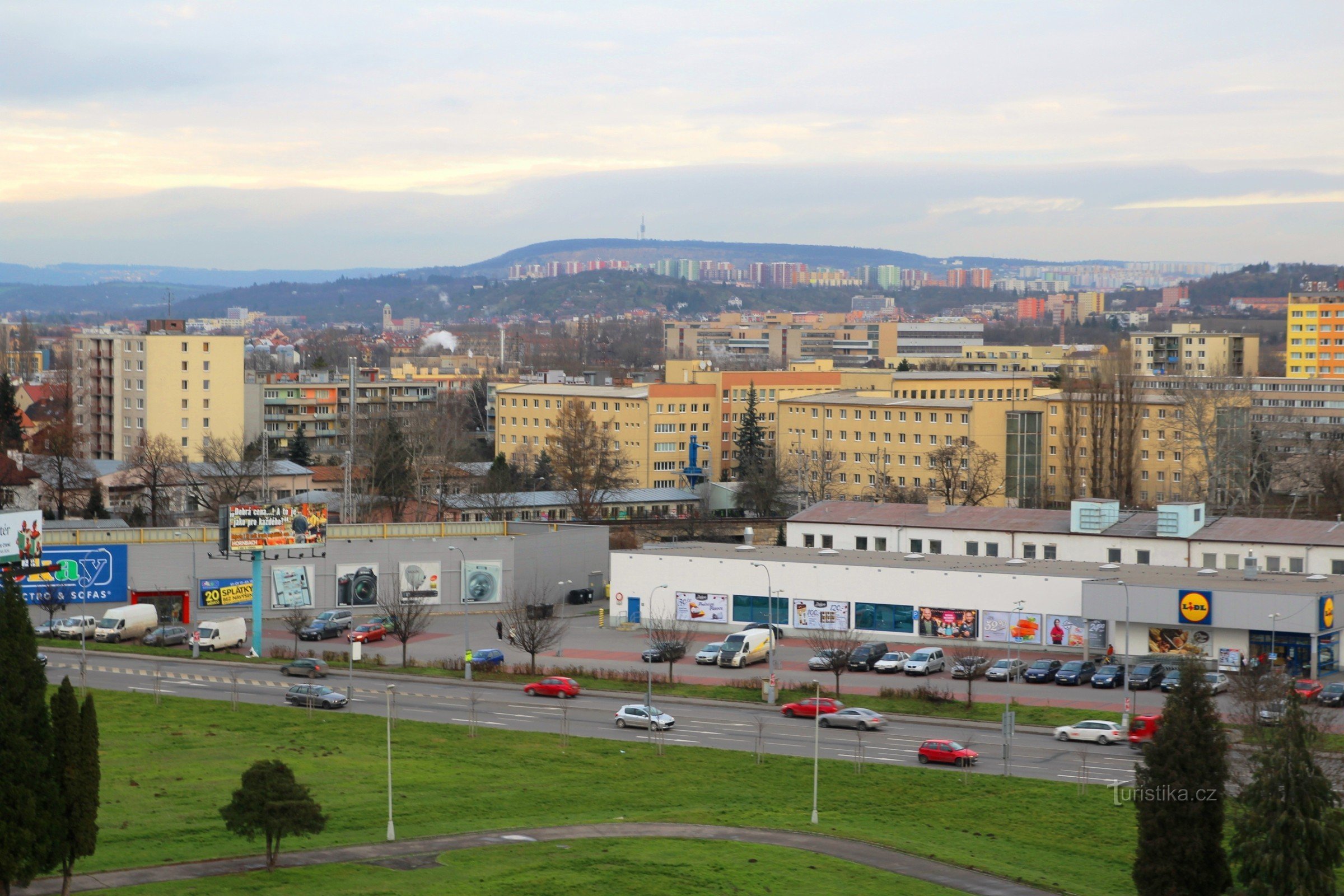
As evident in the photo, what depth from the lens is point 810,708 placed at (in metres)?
45.4

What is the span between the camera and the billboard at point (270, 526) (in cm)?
5453

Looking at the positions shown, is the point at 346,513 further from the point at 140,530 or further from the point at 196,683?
the point at 196,683

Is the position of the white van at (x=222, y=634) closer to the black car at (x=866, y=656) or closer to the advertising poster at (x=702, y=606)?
the advertising poster at (x=702, y=606)

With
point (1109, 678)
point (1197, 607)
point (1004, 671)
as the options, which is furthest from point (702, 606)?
point (1197, 607)

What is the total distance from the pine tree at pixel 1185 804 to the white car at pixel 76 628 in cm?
4212

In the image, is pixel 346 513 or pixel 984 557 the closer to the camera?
pixel 984 557

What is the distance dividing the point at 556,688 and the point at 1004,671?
15.1 m

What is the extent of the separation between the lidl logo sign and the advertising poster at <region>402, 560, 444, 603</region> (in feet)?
102

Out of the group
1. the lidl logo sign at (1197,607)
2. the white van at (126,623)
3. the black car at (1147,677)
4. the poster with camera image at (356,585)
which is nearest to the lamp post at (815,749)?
the black car at (1147,677)

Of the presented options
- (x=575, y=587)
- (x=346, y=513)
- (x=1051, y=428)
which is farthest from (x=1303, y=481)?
(x=346, y=513)

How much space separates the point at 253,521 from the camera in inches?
2165

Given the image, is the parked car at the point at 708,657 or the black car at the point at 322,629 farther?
the black car at the point at 322,629

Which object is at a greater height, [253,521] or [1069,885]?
[253,521]

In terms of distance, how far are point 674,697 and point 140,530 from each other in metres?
25.9
